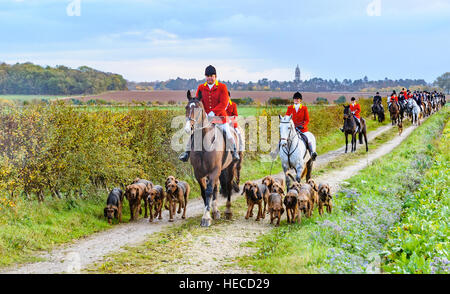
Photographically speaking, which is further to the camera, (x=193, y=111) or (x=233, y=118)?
(x=233, y=118)

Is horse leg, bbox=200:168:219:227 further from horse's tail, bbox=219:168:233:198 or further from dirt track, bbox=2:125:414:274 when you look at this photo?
horse's tail, bbox=219:168:233:198

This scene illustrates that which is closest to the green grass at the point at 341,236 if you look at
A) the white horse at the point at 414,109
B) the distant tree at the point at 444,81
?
the white horse at the point at 414,109

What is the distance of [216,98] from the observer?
1021cm

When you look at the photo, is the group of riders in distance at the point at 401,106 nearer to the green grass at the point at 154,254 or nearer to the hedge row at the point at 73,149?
the hedge row at the point at 73,149

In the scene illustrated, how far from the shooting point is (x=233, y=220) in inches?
407

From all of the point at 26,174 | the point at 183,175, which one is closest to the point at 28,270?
the point at 26,174

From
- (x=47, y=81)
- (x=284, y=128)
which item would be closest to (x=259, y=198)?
(x=284, y=128)

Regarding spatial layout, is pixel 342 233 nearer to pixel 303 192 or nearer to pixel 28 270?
pixel 303 192

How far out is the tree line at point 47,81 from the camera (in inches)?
1294

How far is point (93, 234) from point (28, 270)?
2502 millimetres

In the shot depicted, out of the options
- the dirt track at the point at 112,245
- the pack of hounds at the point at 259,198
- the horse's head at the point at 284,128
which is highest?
the horse's head at the point at 284,128

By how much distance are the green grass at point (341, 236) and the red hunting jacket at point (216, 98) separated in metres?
2.99

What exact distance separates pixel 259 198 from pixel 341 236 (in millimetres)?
2679

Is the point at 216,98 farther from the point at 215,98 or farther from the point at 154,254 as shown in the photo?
the point at 154,254
